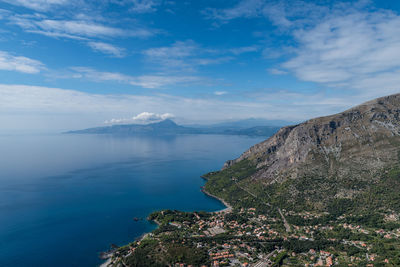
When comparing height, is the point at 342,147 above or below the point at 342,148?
above

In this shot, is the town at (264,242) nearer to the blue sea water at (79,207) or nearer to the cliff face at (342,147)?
the blue sea water at (79,207)

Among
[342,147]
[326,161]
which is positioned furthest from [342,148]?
[326,161]

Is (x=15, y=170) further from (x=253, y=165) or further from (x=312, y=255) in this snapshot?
(x=312, y=255)

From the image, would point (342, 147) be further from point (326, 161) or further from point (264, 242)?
point (264, 242)

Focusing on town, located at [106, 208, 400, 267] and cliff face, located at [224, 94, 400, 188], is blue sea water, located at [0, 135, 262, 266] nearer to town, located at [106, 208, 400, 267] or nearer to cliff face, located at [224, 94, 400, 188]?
town, located at [106, 208, 400, 267]

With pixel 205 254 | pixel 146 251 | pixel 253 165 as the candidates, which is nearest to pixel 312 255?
pixel 205 254

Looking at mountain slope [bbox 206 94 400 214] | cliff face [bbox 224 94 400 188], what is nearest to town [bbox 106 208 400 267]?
mountain slope [bbox 206 94 400 214]

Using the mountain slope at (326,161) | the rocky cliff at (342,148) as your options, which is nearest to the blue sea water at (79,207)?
the mountain slope at (326,161)
